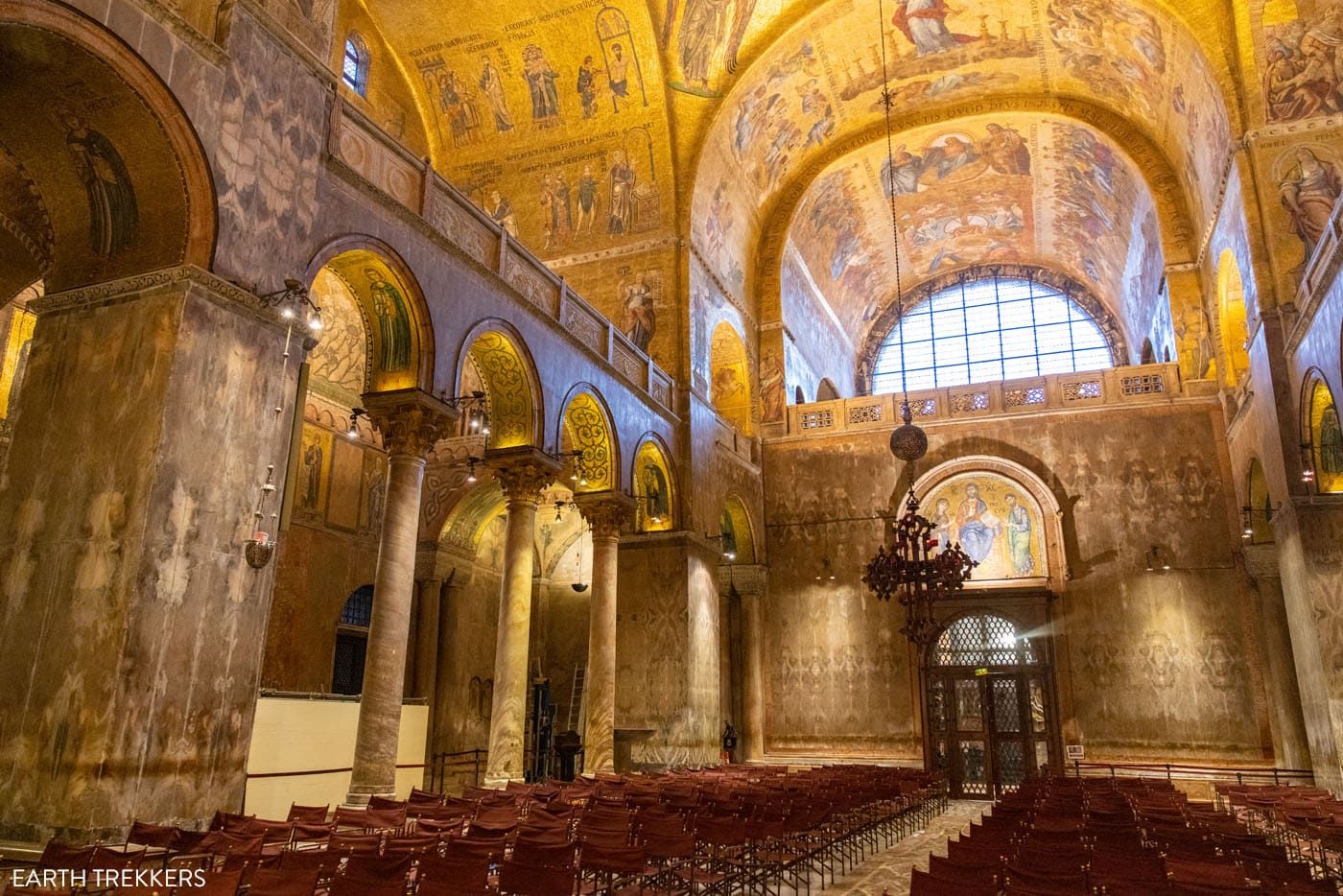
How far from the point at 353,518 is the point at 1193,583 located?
16799 millimetres

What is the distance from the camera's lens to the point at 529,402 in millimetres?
13633

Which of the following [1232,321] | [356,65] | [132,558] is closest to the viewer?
[132,558]

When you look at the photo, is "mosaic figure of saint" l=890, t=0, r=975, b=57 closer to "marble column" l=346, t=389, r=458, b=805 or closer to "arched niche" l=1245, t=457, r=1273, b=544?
"arched niche" l=1245, t=457, r=1273, b=544

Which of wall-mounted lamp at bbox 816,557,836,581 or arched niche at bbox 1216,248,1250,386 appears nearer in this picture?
Result: arched niche at bbox 1216,248,1250,386

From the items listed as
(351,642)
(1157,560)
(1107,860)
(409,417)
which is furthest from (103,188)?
(1157,560)

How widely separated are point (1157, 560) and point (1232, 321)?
5.07m

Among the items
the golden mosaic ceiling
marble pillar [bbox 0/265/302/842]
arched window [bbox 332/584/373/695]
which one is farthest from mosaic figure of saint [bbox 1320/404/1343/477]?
arched window [bbox 332/584/373/695]

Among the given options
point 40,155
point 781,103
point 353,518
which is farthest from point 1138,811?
point 781,103

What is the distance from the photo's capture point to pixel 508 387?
13695 mm

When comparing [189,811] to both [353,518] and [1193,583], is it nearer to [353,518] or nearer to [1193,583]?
[353,518]

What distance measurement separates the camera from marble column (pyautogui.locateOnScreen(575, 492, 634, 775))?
15.2 meters

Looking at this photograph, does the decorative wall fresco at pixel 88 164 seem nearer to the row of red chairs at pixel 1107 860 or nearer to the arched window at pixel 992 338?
the row of red chairs at pixel 1107 860

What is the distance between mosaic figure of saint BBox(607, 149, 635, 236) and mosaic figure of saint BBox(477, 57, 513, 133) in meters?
2.43

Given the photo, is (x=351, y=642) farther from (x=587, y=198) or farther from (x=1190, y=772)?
(x=1190, y=772)
